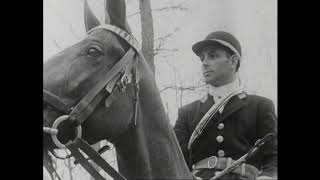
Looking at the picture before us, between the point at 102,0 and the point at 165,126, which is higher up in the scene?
the point at 102,0

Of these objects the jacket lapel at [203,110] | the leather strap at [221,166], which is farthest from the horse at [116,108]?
the jacket lapel at [203,110]

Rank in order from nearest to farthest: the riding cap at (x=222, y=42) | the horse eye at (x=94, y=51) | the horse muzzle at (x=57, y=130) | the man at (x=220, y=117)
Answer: the horse muzzle at (x=57, y=130), the horse eye at (x=94, y=51), the man at (x=220, y=117), the riding cap at (x=222, y=42)

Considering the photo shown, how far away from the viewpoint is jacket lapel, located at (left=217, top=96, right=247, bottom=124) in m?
2.66

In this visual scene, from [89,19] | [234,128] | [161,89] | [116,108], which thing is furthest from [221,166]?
[89,19]

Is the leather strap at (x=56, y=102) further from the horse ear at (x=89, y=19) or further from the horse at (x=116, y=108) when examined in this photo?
the horse ear at (x=89, y=19)

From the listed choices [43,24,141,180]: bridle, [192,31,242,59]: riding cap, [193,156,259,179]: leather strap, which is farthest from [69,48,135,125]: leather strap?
[193,156,259,179]: leather strap

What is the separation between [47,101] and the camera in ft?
7.55

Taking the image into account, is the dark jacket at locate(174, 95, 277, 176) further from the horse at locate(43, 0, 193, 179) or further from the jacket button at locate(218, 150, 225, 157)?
the horse at locate(43, 0, 193, 179)

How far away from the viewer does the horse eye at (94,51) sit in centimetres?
243

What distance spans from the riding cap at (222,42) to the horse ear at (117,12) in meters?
0.39

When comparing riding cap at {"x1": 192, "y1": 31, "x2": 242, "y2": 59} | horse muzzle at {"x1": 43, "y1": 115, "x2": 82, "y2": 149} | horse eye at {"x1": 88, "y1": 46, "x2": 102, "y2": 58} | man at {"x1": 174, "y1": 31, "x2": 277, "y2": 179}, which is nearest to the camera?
horse muzzle at {"x1": 43, "y1": 115, "x2": 82, "y2": 149}
